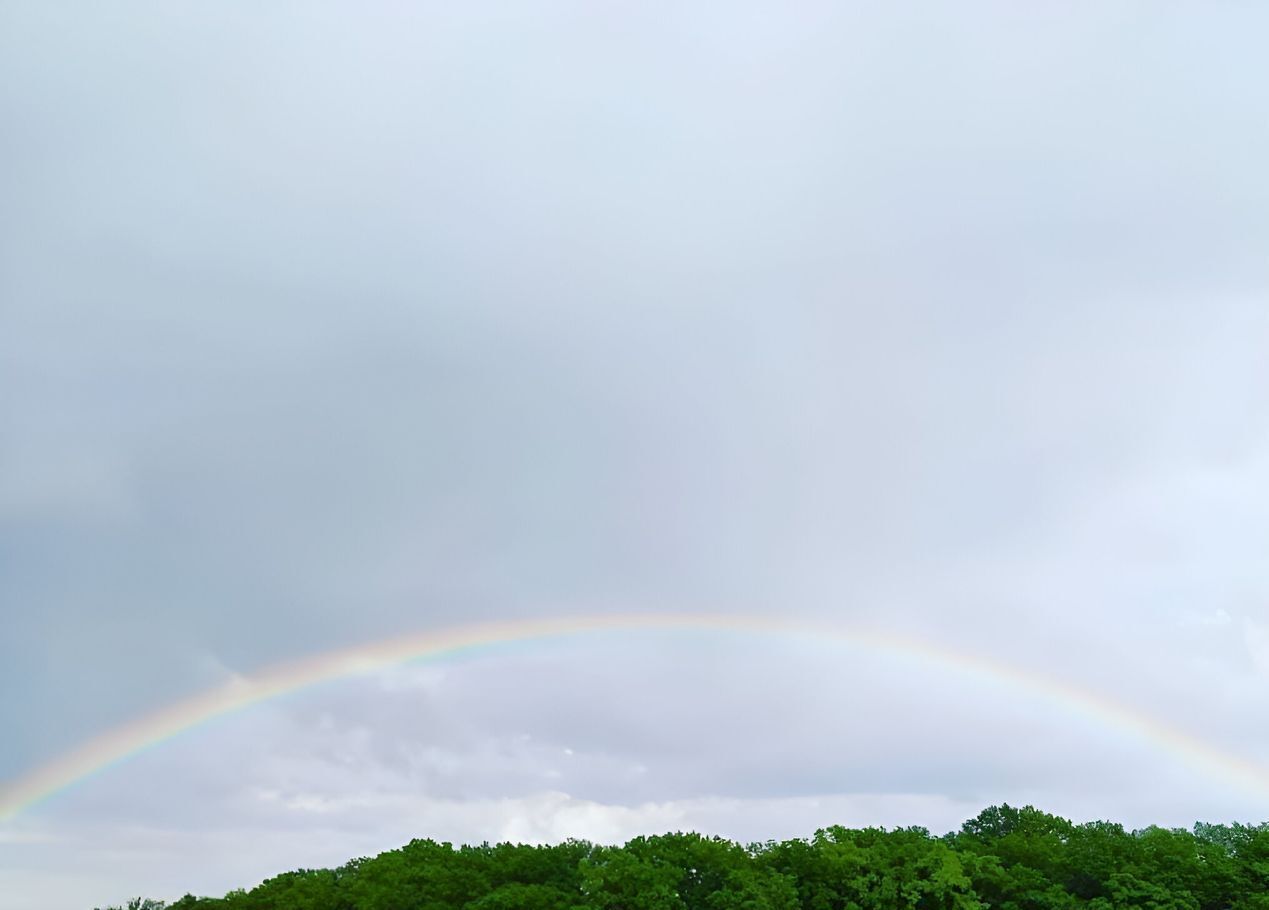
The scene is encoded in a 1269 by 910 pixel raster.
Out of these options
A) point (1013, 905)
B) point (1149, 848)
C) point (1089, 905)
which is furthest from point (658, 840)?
point (1149, 848)

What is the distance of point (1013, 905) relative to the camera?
58344mm

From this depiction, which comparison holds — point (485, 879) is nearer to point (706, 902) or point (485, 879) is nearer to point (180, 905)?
point (706, 902)

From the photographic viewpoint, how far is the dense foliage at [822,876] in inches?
2041

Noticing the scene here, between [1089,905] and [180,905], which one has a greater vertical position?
[180,905]

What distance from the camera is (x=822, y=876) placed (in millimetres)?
56812

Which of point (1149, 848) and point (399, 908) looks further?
point (1149, 848)

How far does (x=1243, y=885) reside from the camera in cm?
6188

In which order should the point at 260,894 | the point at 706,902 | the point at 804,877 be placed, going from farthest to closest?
the point at 260,894 → the point at 804,877 → the point at 706,902

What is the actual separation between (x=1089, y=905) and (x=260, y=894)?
52.3 meters

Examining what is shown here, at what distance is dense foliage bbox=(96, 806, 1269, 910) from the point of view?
51.8 meters

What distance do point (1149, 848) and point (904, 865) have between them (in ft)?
59.8

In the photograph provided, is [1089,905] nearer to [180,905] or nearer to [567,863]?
[567,863]

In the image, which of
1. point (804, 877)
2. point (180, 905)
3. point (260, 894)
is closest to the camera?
point (804, 877)

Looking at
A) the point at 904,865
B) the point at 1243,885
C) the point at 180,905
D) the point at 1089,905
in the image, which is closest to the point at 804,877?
the point at 904,865
